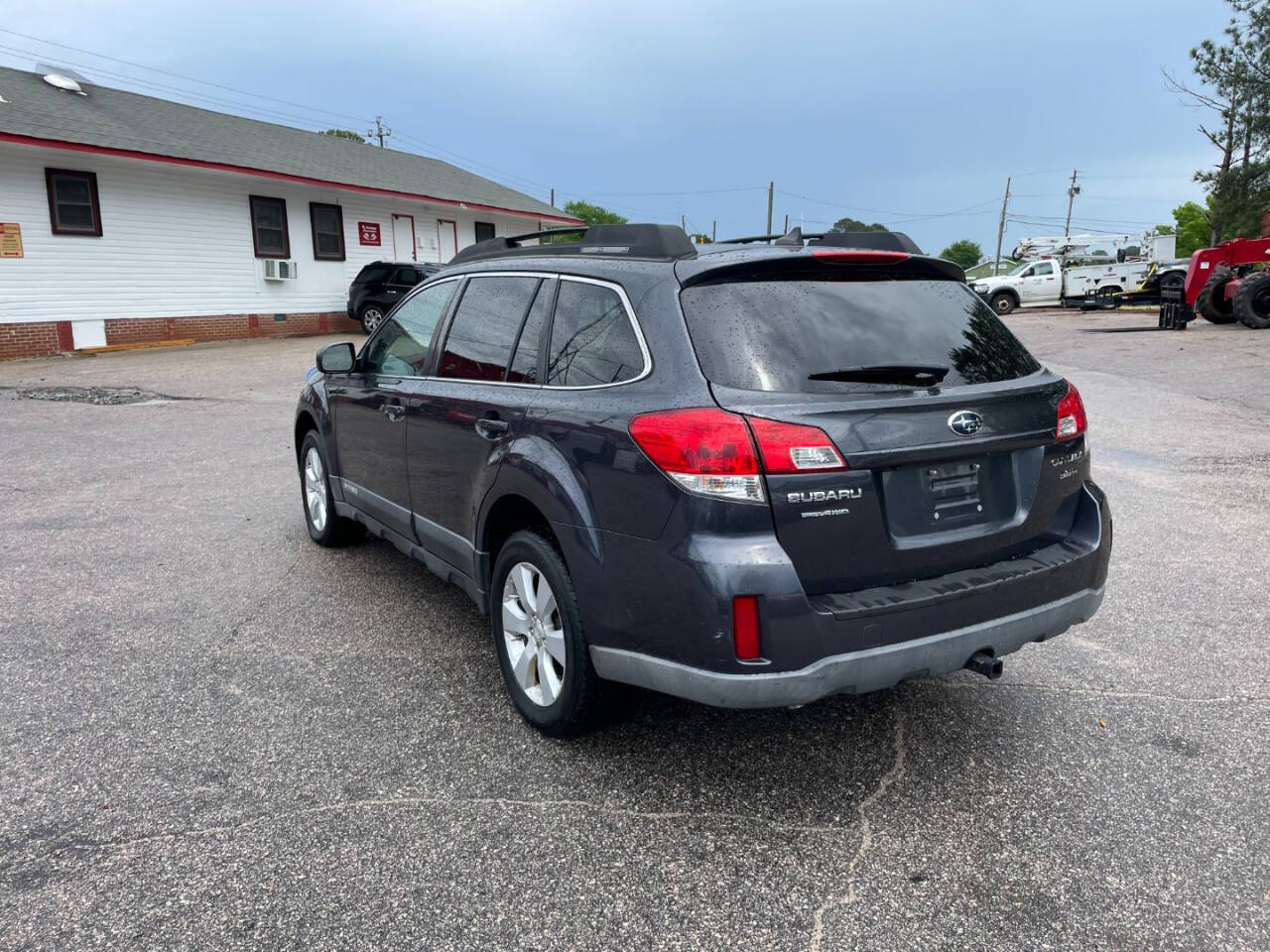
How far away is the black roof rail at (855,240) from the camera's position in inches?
139

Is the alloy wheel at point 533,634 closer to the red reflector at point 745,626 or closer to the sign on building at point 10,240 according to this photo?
the red reflector at point 745,626

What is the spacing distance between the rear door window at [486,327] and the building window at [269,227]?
67.0 ft

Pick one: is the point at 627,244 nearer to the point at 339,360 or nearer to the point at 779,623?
the point at 779,623

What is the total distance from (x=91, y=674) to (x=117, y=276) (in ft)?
59.4

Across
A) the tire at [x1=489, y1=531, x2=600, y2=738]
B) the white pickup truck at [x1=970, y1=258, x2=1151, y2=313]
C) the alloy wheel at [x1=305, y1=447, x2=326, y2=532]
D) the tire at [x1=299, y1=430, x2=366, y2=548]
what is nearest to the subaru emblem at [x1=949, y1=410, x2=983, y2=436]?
the tire at [x1=489, y1=531, x2=600, y2=738]

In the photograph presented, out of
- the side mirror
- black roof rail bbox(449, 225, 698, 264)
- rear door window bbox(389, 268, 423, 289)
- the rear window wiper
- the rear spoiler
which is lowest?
the side mirror

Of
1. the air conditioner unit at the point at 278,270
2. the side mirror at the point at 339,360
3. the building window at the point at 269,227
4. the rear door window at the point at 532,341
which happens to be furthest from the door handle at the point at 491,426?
the building window at the point at 269,227

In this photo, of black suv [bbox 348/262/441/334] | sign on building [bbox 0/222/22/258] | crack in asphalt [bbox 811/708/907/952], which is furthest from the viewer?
black suv [bbox 348/262/441/334]

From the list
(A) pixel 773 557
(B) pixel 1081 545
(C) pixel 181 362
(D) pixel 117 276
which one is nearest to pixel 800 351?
(A) pixel 773 557

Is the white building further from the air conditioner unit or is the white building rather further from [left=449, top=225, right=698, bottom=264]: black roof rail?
[left=449, top=225, right=698, bottom=264]: black roof rail

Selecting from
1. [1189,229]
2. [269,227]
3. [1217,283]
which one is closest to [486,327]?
[269,227]

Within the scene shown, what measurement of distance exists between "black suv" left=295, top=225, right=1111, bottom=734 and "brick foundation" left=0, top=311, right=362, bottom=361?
1782 cm

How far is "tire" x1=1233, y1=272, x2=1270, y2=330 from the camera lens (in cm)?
1983

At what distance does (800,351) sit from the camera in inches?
114
